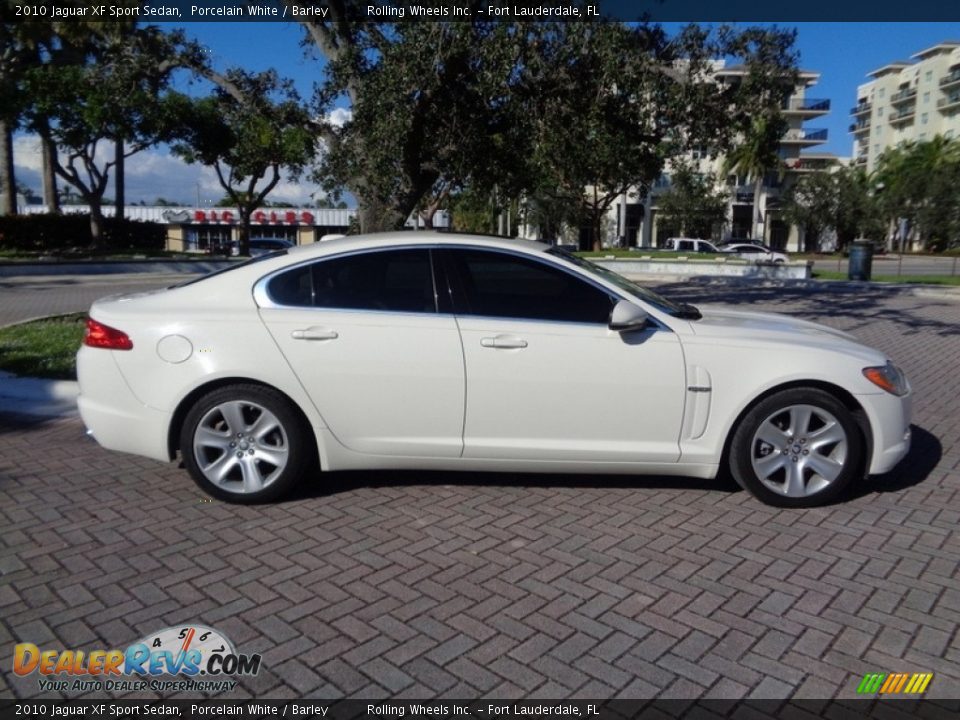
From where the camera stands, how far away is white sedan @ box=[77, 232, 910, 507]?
15.4 ft

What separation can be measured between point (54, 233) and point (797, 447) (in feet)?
124

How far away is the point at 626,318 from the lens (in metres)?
4.61

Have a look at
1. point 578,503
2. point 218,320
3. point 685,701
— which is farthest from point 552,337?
point 685,701

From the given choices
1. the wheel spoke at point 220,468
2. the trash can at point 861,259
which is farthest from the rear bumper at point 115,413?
the trash can at point 861,259

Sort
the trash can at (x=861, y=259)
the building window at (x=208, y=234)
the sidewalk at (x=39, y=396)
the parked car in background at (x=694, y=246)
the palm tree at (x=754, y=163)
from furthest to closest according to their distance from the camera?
1. the building window at (x=208, y=234)
2. the palm tree at (x=754, y=163)
3. the parked car in background at (x=694, y=246)
4. the trash can at (x=861, y=259)
5. the sidewalk at (x=39, y=396)

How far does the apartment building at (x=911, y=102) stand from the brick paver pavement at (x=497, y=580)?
255 feet

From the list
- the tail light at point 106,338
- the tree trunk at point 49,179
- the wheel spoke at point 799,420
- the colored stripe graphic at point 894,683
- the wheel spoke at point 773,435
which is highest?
the tree trunk at point 49,179

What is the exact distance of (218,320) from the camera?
478 centimetres

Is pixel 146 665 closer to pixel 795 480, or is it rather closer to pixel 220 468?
pixel 220 468

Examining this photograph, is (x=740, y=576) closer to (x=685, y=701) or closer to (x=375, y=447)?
(x=685, y=701)

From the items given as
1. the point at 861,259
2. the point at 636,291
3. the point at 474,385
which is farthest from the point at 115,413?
the point at 861,259

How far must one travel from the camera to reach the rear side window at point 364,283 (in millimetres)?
4855

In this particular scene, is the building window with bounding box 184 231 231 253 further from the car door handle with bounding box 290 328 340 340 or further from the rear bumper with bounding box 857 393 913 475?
the rear bumper with bounding box 857 393 913 475

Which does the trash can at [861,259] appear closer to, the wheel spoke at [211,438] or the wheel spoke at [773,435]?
the wheel spoke at [773,435]
